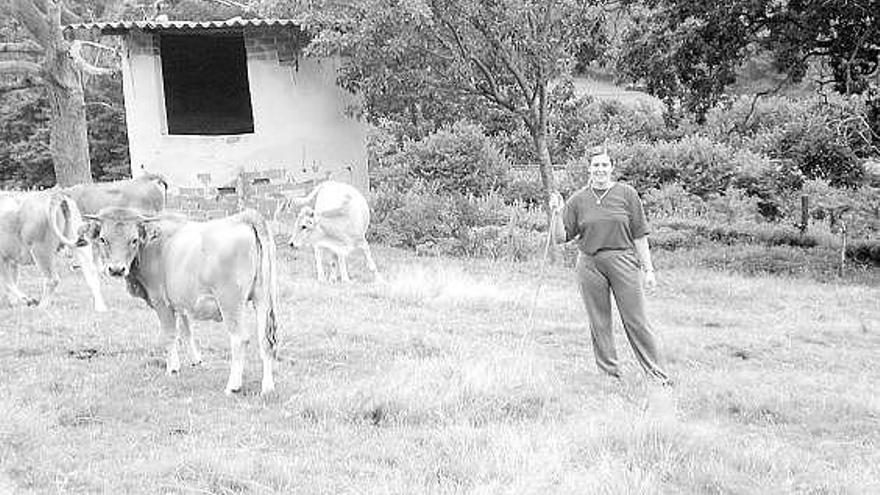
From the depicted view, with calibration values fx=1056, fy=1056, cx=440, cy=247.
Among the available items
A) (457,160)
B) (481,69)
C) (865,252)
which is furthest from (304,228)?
(457,160)

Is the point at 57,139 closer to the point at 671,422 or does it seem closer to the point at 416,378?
the point at 416,378

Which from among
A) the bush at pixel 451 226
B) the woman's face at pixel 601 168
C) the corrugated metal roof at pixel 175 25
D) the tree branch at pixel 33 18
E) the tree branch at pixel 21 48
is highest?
the tree branch at pixel 33 18

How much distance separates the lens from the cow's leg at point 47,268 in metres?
11.4

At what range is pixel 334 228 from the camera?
14.9m

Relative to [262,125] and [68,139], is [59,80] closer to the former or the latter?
[68,139]

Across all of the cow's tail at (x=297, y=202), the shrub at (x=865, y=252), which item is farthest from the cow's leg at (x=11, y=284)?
the shrub at (x=865, y=252)

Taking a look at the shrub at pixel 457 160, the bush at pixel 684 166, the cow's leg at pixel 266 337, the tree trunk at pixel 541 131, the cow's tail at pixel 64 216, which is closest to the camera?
the cow's leg at pixel 266 337

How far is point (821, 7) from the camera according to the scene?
18500 millimetres

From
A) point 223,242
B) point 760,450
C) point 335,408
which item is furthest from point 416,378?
point 760,450

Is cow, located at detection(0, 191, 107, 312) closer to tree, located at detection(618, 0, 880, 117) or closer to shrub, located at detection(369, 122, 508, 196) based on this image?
tree, located at detection(618, 0, 880, 117)

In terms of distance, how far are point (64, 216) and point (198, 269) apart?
4.18m

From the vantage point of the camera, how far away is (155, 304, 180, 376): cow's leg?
8.56 m

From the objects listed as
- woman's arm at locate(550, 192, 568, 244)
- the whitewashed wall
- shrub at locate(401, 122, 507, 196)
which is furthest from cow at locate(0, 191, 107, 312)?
shrub at locate(401, 122, 507, 196)

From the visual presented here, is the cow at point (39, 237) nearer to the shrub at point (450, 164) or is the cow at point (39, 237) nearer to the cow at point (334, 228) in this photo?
the cow at point (334, 228)
